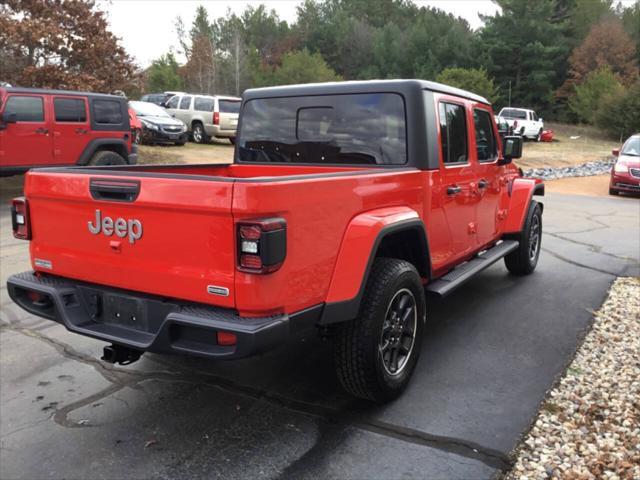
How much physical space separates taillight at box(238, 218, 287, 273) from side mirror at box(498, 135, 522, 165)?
359 centimetres

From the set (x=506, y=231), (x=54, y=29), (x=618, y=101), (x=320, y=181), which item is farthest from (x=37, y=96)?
(x=618, y=101)

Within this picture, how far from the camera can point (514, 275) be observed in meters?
6.48

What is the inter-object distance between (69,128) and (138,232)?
9421 mm

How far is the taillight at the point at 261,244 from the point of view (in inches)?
98.7

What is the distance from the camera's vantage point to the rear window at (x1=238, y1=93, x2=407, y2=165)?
13.1ft

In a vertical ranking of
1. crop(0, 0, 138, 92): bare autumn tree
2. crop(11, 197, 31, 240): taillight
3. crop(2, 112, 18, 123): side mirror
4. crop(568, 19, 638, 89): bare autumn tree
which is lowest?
crop(11, 197, 31, 240): taillight

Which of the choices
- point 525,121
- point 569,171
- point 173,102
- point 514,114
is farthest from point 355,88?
point 514,114

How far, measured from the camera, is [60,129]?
11.0 metres

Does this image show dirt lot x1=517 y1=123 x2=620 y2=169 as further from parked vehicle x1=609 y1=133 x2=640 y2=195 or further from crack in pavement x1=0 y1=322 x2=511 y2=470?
crack in pavement x1=0 y1=322 x2=511 y2=470

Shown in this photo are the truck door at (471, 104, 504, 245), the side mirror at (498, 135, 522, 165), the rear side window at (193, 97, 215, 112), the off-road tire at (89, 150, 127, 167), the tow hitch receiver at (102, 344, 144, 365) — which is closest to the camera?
the tow hitch receiver at (102, 344, 144, 365)

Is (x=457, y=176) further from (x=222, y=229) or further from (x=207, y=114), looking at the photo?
(x=207, y=114)

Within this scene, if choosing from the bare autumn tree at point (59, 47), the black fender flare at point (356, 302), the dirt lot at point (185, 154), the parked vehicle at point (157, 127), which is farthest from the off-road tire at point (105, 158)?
the black fender flare at point (356, 302)

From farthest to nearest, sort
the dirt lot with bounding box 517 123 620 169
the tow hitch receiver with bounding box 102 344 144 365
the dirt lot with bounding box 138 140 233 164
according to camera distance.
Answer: the dirt lot with bounding box 517 123 620 169
the dirt lot with bounding box 138 140 233 164
the tow hitch receiver with bounding box 102 344 144 365

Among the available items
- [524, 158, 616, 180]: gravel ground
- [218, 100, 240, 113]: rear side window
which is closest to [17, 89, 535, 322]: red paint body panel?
[524, 158, 616, 180]: gravel ground
